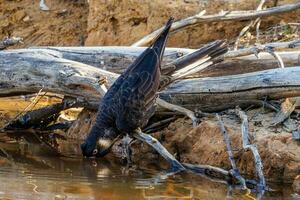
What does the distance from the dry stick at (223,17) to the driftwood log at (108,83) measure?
5.09ft

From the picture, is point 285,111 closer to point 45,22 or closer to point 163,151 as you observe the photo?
point 163,151

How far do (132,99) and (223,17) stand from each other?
2743 mm

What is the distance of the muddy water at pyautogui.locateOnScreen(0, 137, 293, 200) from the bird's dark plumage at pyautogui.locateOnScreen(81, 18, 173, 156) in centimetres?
32

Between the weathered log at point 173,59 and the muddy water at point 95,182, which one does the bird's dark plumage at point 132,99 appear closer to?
the muddy water at point 95,182

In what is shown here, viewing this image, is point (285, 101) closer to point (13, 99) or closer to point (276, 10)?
point (276, 10)

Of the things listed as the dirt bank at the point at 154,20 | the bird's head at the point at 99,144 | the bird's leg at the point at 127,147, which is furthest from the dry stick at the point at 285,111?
the dirt bank at the point at 154,20

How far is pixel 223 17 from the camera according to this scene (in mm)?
9008

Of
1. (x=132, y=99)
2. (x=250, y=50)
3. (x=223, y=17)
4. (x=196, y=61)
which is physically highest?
(x=223, y=17)

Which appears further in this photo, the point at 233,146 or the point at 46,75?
the point at 46,75

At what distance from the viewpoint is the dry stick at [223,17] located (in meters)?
8.88

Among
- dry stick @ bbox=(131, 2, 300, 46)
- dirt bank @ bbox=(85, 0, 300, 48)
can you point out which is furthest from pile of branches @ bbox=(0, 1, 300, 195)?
dirt bank @ bbox=(85, 0, 300, 48)

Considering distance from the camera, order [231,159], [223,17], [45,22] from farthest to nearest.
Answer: [45,22] < [223,17] < [231,159]

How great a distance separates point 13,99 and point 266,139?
13.5ft

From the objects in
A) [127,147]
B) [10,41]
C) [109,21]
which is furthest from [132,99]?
[109,21]
